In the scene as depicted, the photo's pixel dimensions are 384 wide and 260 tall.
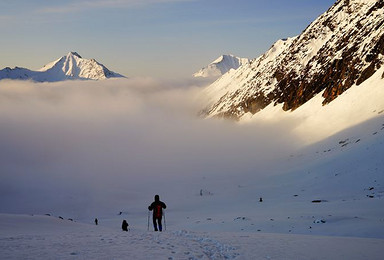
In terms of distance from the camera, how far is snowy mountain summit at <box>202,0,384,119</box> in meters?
107

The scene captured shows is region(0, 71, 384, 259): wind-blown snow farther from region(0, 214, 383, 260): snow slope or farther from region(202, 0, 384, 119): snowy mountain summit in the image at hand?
region(202, 0, 384, 119): snowy mountain summit

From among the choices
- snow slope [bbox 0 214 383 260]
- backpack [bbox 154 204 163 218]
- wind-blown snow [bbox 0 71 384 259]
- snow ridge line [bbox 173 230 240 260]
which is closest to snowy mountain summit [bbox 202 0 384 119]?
wind-blown snow [bbox 0 71 384 259]

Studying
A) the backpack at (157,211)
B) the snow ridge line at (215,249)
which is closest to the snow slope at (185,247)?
the snow ridge line at (215,249)

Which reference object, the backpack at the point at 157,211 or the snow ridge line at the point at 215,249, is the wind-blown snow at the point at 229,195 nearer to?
the snow ridge line at the point at 215,249

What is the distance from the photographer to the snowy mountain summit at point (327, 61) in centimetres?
10700

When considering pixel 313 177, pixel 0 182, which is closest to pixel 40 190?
pixel 0 182

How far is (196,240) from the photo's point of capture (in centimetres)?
1509

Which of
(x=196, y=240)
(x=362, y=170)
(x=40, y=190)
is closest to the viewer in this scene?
(x=196, y=240)

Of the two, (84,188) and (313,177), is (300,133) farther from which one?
(84,188)

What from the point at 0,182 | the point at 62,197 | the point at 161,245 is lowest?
the point at 161,245

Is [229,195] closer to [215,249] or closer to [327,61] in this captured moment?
[215,249]

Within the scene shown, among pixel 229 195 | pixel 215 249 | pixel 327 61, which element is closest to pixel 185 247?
pixel 215 249

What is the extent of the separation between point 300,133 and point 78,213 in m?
63.9

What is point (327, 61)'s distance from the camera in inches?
5064
